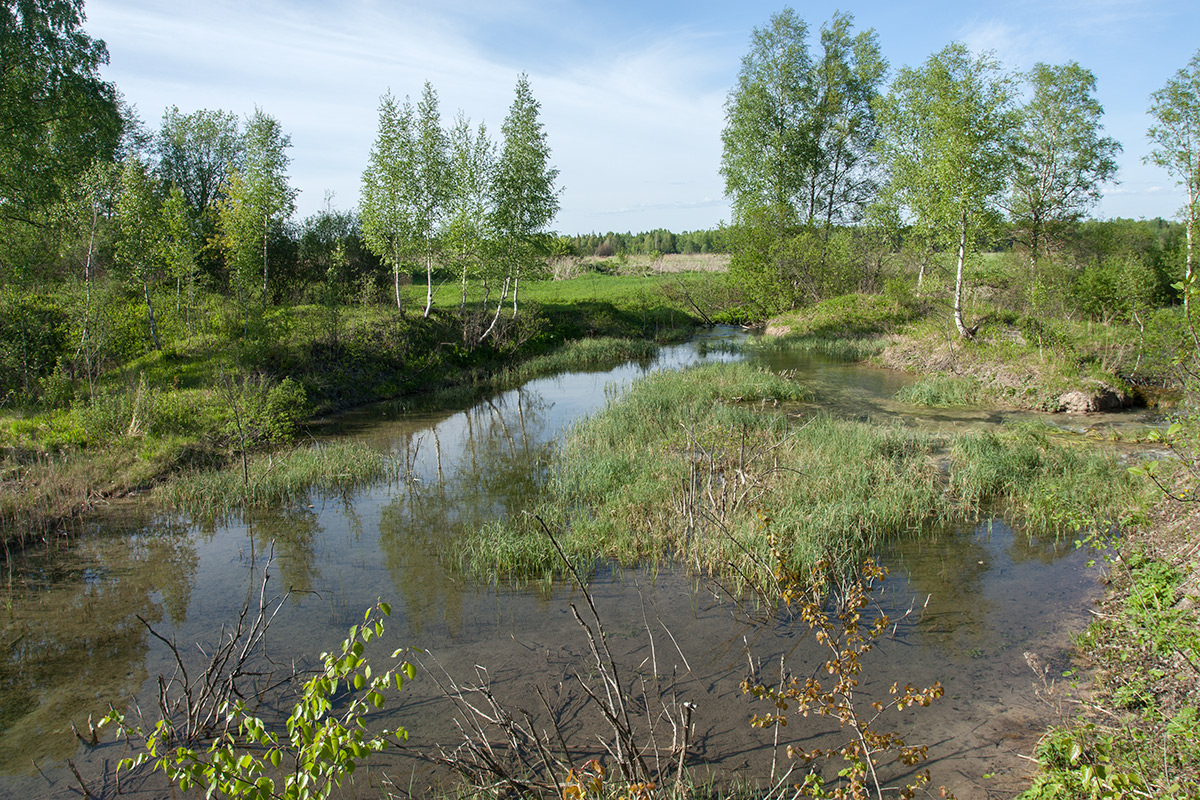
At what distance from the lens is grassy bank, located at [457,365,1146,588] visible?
8602mm

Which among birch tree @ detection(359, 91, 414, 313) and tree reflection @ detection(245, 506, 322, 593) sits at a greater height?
birch tree @ detection(359, 91, 414, 313)

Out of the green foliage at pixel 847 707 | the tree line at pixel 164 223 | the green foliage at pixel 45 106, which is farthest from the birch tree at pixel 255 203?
the green foliage at pixel 847 707

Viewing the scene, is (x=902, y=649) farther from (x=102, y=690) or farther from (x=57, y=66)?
(x=57, y=66)

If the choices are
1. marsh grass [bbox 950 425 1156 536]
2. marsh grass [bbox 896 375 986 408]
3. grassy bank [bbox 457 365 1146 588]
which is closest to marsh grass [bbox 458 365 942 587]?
grassy bank [bbox 457 365 1146 588]

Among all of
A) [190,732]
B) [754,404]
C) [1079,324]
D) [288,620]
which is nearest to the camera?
[190,732]

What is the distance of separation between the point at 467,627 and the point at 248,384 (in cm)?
1189

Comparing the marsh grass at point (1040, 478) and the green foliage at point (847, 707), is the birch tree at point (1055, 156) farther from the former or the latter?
the green foliage at point (847, 707)

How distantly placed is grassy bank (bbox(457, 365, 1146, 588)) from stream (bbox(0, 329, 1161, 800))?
49 cm

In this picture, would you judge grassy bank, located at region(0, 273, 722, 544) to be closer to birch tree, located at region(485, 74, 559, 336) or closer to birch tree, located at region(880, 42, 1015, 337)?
birch tree, located at region(485, 74, 559, 336)

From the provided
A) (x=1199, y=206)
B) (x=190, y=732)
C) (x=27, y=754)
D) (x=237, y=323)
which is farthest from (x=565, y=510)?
(x=1199, y=206)

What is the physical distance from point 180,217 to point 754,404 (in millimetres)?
17366

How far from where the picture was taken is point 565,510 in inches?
405

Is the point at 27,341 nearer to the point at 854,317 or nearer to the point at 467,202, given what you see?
the point at 467,202

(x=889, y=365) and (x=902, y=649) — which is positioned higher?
(x=889, y=365)
